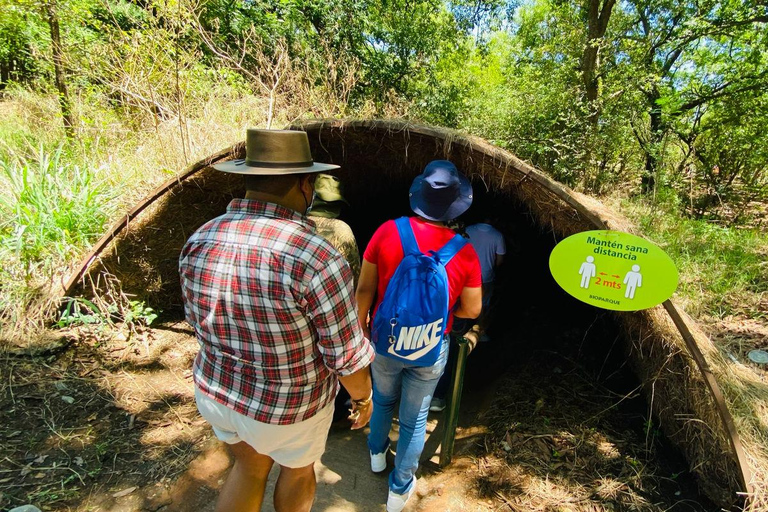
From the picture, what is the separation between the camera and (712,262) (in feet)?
14.7

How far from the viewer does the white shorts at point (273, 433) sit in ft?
4.90

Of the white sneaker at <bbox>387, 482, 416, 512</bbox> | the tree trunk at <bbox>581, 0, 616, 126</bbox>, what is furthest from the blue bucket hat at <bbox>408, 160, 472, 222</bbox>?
the tree trunk at <bbox>581, 0, 616, 126</bbox>

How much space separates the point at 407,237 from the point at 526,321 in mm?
3446

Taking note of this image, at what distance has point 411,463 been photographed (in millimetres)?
2223

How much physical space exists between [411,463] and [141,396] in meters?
2.27

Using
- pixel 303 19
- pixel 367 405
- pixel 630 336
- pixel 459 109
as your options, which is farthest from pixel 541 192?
pixel 303 19

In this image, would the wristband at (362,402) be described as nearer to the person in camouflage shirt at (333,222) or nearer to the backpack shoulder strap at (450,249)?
the backpack shoulder strap at (450,249)

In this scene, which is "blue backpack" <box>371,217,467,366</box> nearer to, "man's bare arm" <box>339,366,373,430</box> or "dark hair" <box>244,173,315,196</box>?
"man's bare arm" <box>339,366,373,430</box>

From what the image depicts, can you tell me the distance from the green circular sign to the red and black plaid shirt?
1573 mm

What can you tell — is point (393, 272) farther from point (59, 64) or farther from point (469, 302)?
point (59, 64)

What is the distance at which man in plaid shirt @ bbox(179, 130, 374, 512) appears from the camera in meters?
1.30

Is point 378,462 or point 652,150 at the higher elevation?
point 652,150

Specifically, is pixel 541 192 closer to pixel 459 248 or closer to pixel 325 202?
pixel 459 248

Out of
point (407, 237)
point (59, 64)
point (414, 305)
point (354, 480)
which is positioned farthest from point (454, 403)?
point (59, 64)
